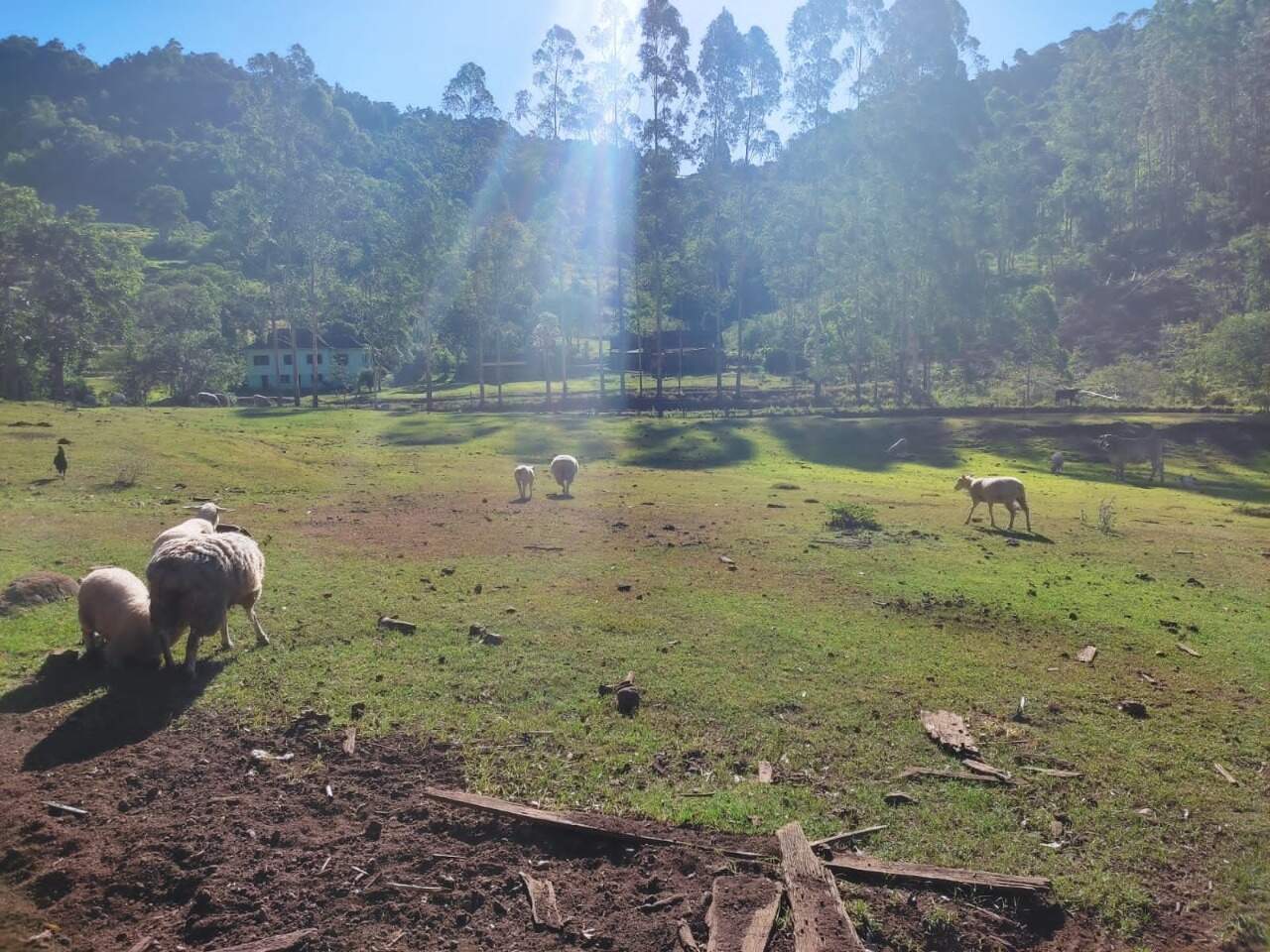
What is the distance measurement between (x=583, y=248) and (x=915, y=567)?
58704 millimetres

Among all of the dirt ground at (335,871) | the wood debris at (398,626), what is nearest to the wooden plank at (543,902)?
the dirt ground at (335,871)

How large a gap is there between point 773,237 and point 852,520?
45.9m

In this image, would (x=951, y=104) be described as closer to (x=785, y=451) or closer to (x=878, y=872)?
(x=785, y=451)

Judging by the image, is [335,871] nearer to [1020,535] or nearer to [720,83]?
[1020,535]

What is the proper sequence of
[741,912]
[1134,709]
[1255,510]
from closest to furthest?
1. [741,912]
2. [1134,709]
3. [1255,510]

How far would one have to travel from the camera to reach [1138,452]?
35.8 m

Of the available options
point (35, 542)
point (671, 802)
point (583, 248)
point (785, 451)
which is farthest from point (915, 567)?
point (583, 248)

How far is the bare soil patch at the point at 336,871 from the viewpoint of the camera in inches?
223

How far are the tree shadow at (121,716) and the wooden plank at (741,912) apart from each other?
19.9ft

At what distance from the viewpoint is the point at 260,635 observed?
11.1 meters

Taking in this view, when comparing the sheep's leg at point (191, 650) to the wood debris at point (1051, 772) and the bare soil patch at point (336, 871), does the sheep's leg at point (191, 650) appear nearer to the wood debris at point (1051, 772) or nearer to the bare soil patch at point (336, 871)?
the bare soil patch at point (336, 871)

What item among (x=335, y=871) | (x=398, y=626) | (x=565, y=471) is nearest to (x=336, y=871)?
(x=335, y=871)

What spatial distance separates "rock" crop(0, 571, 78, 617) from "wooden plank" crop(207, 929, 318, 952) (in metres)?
8.89

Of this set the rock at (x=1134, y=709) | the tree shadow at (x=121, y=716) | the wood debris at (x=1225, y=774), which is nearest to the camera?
the tree shadow at (x=121, y=716)
